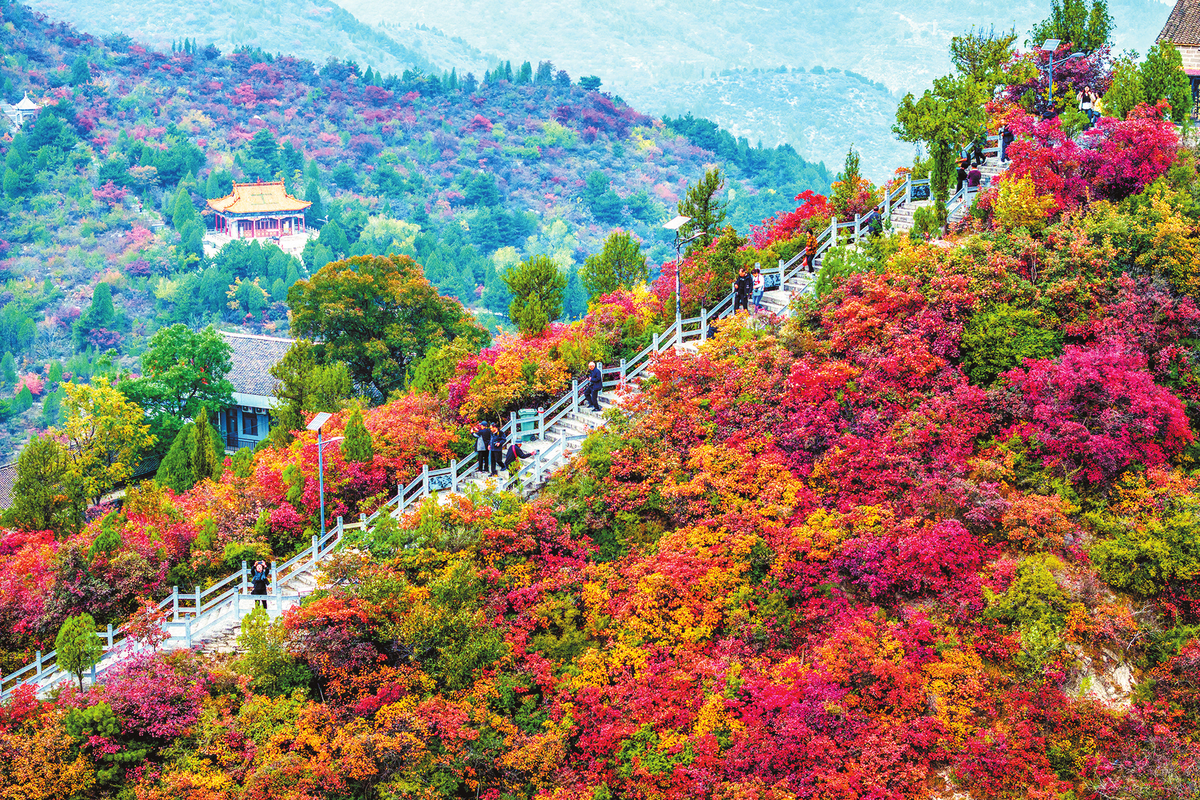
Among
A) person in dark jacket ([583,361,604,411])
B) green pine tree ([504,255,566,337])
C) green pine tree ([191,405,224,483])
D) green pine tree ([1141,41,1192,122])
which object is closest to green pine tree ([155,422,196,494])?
green pine tree ([191,405,224,483])

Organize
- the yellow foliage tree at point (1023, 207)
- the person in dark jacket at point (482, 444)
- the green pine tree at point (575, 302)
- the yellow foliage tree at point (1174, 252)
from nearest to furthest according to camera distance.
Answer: the yellow foliage tree at point (1174, 252) → the person in dark jacket at point (482, 444) → the yellow foliage tree at point (1023, 207) → the green pine tree at point (575, 302)

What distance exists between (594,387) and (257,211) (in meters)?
82.4

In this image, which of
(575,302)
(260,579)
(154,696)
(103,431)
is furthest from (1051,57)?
(575,302)

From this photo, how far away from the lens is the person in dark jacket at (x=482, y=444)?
22688 mm

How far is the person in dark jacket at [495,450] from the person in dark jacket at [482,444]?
0.08 meters

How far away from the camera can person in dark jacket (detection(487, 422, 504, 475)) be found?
22.7 m

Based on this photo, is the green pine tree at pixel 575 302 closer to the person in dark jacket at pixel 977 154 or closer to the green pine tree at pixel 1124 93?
the person in dark jacket at pixel 977 154

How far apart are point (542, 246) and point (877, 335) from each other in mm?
88946

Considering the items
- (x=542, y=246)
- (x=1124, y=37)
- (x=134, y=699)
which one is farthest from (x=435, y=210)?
(x=1124, y=37)

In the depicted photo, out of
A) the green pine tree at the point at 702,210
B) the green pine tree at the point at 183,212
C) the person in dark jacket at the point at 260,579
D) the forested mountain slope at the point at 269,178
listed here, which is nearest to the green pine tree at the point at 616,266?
the green pine tree at the point at 702,210

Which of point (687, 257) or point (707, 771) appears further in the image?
point (687, 257)

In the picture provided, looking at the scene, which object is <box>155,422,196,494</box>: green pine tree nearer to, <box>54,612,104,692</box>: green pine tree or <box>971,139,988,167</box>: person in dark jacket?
<box>54,612,104,692</box>: green pine tree

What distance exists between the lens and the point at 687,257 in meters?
27.9

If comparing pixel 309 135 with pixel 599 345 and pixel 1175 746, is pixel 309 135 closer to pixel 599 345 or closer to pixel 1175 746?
pixel 599 345
